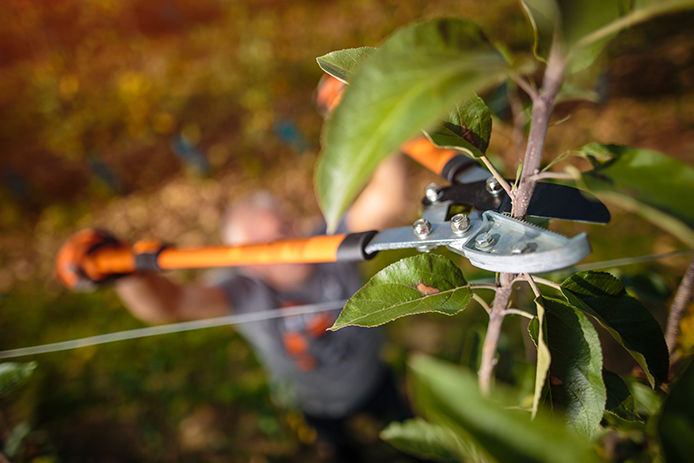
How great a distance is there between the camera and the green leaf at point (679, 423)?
0.29 metres

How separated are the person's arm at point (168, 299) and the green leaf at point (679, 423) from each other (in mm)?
1647

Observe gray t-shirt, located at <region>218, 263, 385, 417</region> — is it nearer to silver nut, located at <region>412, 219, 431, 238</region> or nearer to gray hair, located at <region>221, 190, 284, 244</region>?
gray hair, located at <region>221, 190, 284, 244</region>

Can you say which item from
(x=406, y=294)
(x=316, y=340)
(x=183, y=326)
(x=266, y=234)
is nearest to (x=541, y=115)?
(x=406, y=294)

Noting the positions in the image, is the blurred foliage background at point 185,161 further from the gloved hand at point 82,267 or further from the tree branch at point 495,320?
the gloved hand at point 82,267

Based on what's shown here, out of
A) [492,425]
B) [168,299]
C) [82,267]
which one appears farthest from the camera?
[168,299]

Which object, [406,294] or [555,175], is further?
[406,294]

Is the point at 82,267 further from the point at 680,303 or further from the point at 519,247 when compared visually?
the point at 680,303

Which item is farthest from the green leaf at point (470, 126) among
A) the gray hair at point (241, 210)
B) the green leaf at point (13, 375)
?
the gray hair at point (241, 210)

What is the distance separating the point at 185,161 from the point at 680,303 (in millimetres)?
4748

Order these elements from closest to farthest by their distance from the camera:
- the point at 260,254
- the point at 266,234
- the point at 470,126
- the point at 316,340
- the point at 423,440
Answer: the point at 470,126
the point at 423,440
the point at 260,254
the point at 316,340
the point at 266,234

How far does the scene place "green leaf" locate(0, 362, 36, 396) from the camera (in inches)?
23.0

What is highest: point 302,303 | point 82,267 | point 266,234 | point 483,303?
point 483,303

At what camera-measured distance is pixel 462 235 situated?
536 millimetres

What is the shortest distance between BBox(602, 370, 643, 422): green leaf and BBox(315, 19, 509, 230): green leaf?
46cm
